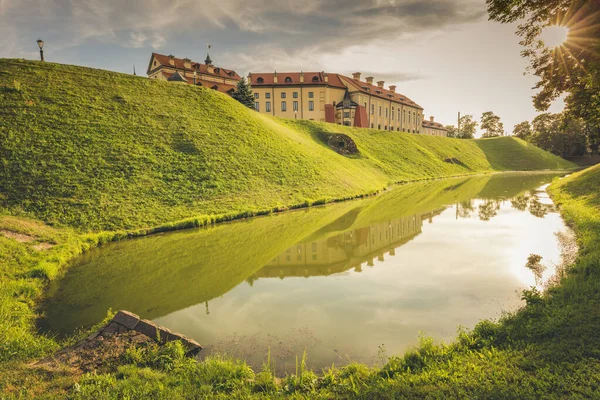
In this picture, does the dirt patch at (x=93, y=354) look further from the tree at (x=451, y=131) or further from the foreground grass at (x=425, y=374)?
the tree at (x=451, y=131)

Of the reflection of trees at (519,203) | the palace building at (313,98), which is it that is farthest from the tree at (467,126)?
the reflection of trees at (519,203)

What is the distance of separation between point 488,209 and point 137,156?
2638 centimetres

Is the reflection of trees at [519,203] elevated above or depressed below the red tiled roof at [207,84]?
below

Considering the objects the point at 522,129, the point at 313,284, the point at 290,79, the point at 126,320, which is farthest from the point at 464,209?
the point at 522,129

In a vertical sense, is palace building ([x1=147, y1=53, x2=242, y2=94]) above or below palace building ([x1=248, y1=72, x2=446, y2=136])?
above

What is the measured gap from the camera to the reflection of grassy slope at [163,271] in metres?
8.61

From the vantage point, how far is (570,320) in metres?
5.92

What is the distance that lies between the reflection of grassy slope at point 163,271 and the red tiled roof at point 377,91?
68.6 m

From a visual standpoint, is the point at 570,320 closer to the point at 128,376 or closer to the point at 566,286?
the point at 566,286

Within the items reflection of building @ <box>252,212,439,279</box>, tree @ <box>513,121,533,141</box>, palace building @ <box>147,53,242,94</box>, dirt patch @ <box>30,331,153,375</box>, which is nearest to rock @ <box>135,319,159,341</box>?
dirt patch @ <box>30,331,153,375</box>

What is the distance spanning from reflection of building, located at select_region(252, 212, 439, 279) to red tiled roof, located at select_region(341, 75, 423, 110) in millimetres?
65674

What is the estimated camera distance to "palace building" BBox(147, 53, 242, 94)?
6675 centimetres

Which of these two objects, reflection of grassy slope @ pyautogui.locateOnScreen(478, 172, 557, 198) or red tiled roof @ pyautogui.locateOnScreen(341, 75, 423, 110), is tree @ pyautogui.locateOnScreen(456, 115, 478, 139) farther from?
reflection of grassy slope @ pyautogui.locateOnScreen(478, 172, 557, 198)

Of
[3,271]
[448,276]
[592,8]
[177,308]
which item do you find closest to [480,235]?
[448,276]
